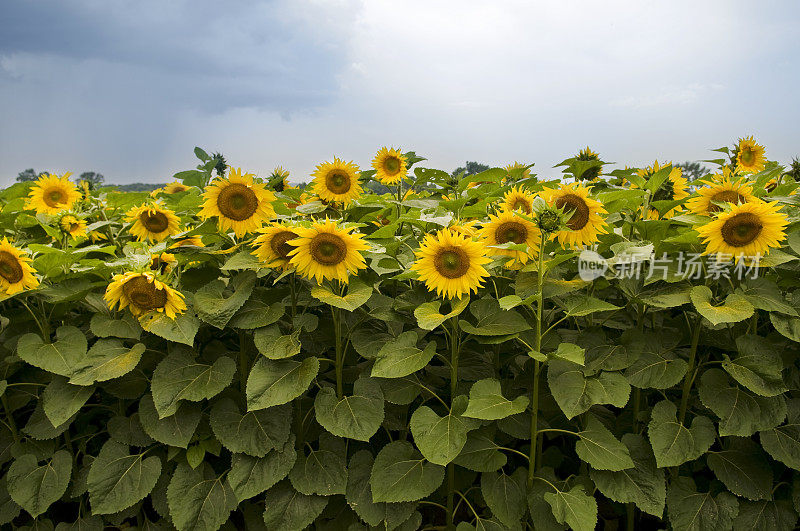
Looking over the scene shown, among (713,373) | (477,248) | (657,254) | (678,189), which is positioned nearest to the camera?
(477,248)

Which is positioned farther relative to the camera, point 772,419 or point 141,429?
point 141,429

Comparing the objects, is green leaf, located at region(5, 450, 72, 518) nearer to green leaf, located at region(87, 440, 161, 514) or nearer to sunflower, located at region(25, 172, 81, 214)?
green leaf, located at region(87, 440, 161, 514)

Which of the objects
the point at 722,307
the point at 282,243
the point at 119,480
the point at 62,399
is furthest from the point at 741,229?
the point at 62,399

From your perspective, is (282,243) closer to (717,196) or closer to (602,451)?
(602,451)

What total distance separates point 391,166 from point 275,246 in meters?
1.65

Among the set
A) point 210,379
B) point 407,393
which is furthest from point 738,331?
point 210,379

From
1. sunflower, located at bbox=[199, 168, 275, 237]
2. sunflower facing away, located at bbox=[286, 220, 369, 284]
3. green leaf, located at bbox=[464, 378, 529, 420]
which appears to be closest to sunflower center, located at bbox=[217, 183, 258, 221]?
sunflower, located at bbox=[199, 168, 275, 237]

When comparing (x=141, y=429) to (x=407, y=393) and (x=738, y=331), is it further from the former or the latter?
(x=738, y=331)

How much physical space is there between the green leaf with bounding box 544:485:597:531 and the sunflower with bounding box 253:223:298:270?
124 centimetres

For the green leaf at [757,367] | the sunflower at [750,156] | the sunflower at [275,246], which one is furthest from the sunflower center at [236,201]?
the sunflower at [750,156]

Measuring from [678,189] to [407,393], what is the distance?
2.03 m

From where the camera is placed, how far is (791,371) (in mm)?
2135

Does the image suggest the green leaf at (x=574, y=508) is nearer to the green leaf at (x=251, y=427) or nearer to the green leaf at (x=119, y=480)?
the green leaf at (x=251, y=427)

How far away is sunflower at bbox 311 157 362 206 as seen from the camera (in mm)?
2695
